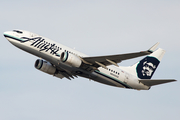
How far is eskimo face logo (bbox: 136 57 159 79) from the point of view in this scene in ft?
163

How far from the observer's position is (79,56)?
42.4m

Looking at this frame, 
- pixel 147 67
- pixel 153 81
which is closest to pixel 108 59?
pixel 153 81

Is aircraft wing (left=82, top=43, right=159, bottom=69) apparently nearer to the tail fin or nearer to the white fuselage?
the white fuselage

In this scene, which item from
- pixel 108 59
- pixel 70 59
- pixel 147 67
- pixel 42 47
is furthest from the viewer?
pixel 147 67

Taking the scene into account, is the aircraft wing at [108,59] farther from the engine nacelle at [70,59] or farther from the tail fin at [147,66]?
the tail fin at [147,66]

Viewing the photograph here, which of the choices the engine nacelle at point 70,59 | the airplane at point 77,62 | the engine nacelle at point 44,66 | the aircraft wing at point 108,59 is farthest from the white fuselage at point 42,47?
the engine nacelle at point 44,66

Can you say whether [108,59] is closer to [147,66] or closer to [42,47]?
[42,47]

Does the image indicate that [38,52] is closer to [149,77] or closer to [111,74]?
[111,74]

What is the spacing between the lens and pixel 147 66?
50.7 metres

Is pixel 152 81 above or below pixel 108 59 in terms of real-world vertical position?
below

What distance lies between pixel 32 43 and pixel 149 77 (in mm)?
20643

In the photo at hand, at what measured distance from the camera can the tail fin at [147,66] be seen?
48875mm

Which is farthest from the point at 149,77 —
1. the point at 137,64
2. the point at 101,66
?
the point at 101,66

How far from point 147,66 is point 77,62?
1499cm
